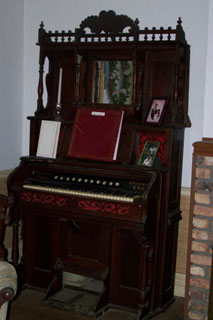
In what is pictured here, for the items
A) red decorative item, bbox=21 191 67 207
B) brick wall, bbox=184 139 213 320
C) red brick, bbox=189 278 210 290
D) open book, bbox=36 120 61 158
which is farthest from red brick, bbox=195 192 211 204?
open book, bbox=36 120 61 158

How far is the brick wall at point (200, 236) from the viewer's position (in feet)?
10.3

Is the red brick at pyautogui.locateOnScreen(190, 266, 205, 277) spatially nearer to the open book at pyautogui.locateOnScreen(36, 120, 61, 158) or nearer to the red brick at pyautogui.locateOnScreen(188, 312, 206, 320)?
the red brick at pyautogui.locateOnScreen(188, 312, 206, 320)

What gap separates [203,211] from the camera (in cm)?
317

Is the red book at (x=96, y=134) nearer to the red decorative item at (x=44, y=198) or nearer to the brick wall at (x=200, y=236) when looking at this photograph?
the red decorative item at (x=44, y=198)

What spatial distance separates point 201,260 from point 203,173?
59 centimetres

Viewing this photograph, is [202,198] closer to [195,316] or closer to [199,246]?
[199,246]

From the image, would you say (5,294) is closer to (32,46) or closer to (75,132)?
(75,132)

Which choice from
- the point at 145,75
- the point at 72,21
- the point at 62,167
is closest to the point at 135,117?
the point at 145,75

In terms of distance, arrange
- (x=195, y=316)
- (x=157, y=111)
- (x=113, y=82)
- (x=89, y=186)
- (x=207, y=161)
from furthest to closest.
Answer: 1. (x=113, y=82)
2. (x=157, y=111)
3. (x=89, y=186)
4. (x=195, y=316)
5. (x=207, y=161)

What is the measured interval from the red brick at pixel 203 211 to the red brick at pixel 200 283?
1.50 ft

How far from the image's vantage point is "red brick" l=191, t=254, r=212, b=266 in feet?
10.5

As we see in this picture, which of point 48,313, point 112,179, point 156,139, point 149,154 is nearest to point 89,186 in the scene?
point 112,179

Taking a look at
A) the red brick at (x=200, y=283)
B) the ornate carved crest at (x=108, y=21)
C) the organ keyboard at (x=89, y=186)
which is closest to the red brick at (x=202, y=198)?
the organ keyboard at (x=89, y=186)

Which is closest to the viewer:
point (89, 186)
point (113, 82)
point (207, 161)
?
point (207, 161)
